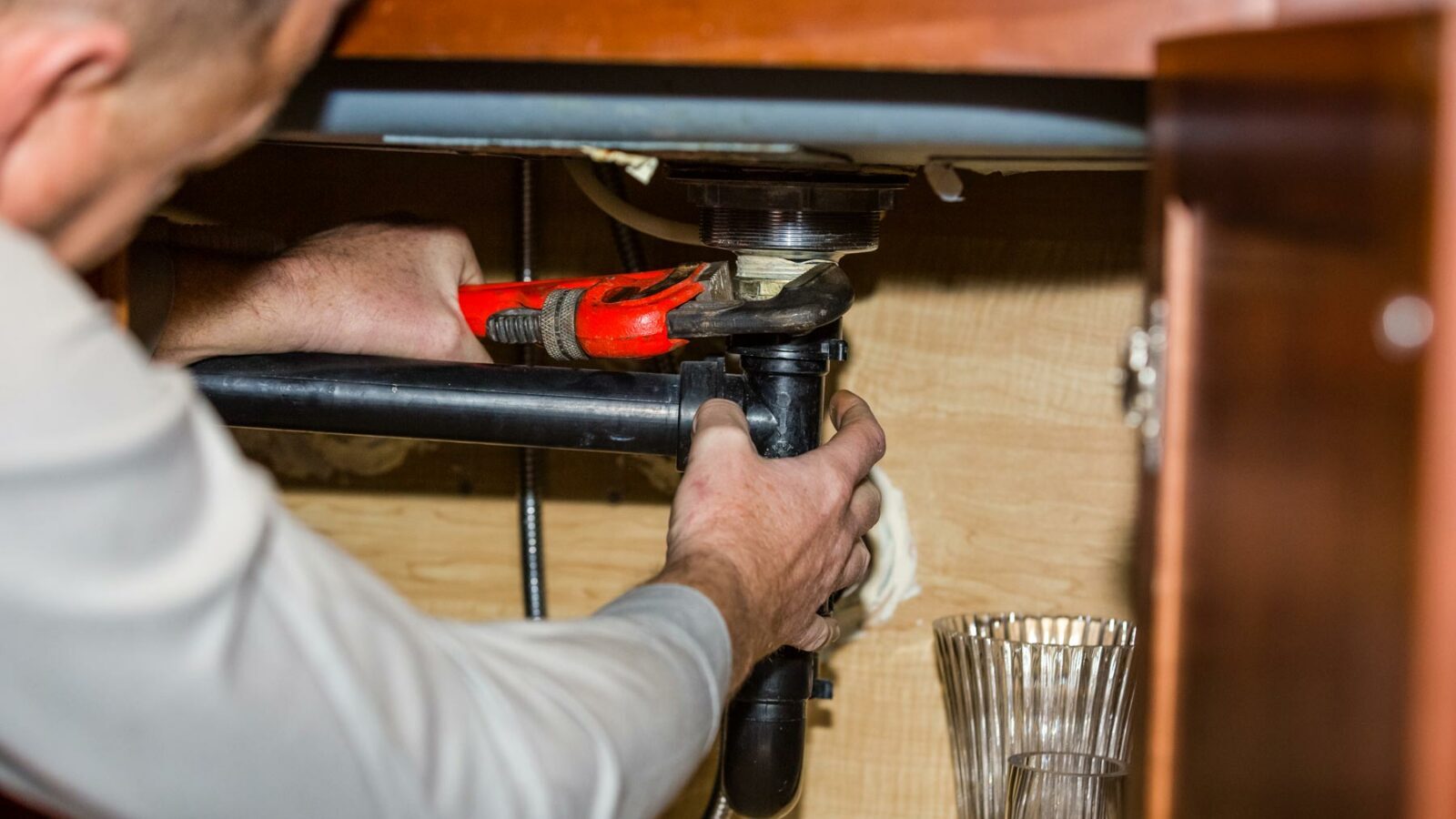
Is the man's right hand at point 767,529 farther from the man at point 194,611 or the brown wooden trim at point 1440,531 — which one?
the brown wooden trim at point 1440,531

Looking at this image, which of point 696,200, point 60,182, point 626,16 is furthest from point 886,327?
point 60,182

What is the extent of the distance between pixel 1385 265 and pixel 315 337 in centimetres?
63

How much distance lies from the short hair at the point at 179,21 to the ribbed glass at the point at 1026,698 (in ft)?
1.90

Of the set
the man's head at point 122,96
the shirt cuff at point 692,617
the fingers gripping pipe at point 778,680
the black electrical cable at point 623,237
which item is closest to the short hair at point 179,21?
the man's head at point 122,96

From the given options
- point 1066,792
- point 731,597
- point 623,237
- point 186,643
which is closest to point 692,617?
point 731,597

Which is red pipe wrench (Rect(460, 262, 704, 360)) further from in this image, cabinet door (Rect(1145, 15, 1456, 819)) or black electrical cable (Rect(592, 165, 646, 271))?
cabinet door (Rect(1145, 15, 1456, 819))

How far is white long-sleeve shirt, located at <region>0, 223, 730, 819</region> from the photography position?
11.6 inches

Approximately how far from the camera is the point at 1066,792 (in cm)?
75

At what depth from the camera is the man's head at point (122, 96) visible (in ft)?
1.15

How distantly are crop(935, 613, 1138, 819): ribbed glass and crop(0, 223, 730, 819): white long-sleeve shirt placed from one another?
1.58 feet

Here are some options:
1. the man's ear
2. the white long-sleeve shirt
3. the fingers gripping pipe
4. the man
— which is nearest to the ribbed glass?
the fingers gripping pipe

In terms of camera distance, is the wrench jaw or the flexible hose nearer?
the wrench jaw

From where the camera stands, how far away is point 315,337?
77 cm

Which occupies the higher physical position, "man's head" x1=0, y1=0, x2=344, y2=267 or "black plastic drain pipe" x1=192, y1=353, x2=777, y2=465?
"man's head" x1=0, y1=0, x2=344, y2=267
